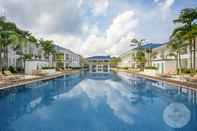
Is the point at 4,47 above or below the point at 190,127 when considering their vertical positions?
above

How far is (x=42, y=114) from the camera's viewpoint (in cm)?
991

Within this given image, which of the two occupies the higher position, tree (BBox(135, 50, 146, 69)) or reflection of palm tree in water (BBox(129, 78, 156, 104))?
tree (BBox(135, 50, 146, 69))

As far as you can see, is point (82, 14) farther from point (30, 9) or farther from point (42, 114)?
point (42, 114)

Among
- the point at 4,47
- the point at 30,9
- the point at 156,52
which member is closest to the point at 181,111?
the point at 30,9

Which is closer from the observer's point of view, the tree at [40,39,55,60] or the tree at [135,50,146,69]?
the tree at [40,39,55,60]

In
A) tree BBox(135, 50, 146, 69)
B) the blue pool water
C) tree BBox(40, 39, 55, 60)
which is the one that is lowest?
the blue pool water

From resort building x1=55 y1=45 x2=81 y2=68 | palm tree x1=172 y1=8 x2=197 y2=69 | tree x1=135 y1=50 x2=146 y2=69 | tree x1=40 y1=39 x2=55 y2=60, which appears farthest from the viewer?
resort building x1=55 y1=45 x2=81 y2=68

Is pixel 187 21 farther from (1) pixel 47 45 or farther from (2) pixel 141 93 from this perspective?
(1) pixel 47 45

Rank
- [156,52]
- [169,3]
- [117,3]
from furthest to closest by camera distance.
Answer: [156,52] → [117,3] → [169,3]

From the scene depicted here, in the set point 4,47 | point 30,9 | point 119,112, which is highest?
point 30,9

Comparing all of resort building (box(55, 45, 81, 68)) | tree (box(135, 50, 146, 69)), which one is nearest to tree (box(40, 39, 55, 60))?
resort building (box(55, 45, 81, 68))

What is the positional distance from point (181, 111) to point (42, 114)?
528 centimetres

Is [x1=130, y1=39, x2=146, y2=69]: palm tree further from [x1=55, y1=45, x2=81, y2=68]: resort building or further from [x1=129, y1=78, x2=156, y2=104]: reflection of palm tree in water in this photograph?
[x1=129, y1=78, x2=156, y2=104]: reflection of palm tree in water

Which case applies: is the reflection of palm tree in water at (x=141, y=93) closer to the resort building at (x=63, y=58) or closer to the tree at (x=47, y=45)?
the tree at (x=47, y=45)
